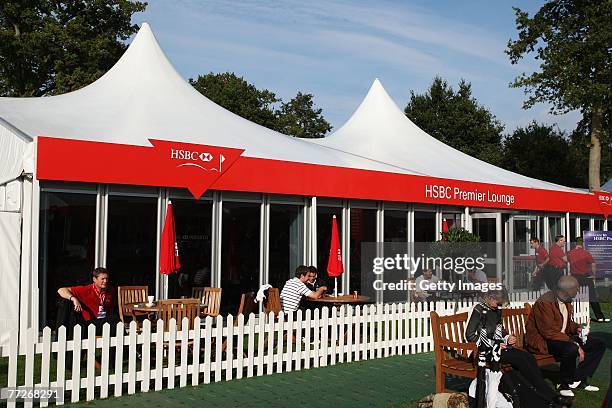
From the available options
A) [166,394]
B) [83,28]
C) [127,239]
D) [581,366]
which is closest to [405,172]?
[127,239]

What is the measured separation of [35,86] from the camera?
3117cm

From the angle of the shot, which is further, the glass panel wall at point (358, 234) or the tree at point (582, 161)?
the tree at point (582, 161)

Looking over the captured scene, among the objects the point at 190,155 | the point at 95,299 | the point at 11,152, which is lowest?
the point at 95,299

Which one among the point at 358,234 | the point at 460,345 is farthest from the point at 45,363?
the point at 358,234

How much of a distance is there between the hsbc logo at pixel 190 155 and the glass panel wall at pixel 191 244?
76 centimetres

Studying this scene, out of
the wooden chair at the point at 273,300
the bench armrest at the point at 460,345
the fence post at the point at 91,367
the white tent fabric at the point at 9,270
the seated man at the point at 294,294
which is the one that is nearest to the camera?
the fence post at the point at 91,367

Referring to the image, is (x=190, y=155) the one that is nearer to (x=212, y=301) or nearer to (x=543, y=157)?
(x=212, y=301)

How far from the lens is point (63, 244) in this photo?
10578 mm

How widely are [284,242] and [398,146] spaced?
6310 mm

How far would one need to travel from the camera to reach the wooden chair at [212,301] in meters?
10.6

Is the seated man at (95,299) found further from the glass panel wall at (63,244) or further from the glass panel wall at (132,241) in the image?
the glass panel wall at (132,241)

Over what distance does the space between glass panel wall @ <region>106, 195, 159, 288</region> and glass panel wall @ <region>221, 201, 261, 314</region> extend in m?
1.39

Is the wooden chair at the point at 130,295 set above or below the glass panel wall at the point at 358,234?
below

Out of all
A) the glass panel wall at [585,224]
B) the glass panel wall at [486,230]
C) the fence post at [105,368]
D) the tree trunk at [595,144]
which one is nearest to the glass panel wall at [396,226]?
the glass panel wall at [486,230]
